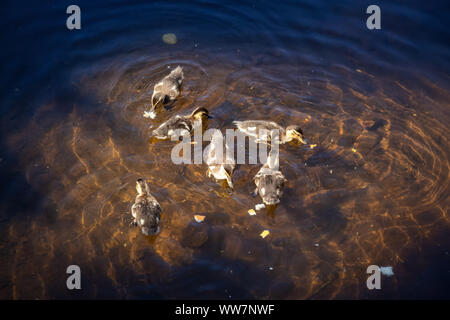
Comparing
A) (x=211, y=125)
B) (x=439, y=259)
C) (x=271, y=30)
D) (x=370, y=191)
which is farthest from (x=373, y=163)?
(x=271, y=30)

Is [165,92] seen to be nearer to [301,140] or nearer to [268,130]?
[268,130]

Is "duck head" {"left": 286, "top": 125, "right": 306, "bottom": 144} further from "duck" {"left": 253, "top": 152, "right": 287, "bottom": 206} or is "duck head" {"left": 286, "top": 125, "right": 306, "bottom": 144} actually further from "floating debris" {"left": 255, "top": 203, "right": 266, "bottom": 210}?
"floating debris" {"left": 255, "top": 203, "right": 266, "bottom": 210}

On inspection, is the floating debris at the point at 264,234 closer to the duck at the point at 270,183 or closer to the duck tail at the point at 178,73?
the duck at the point at 270,183

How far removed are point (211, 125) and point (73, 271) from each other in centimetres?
332

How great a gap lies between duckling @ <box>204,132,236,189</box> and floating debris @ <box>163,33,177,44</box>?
3.55 meters

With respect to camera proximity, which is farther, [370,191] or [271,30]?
[271,30]

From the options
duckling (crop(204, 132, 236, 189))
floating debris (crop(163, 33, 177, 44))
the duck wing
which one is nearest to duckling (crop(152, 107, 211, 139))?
the duck wing

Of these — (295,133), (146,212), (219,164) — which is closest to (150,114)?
(219,164)

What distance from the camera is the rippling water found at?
14.9 ft

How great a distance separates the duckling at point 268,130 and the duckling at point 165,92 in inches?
58.7

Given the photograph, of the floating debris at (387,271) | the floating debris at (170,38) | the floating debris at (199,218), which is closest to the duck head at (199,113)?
the floating debris at (199,218)
